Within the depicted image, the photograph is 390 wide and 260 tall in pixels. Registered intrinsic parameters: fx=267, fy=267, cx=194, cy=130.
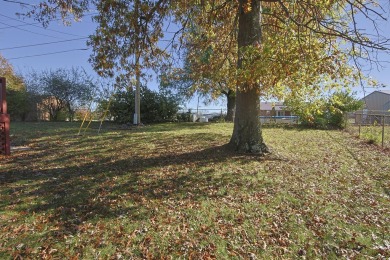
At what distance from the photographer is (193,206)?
13.3ft

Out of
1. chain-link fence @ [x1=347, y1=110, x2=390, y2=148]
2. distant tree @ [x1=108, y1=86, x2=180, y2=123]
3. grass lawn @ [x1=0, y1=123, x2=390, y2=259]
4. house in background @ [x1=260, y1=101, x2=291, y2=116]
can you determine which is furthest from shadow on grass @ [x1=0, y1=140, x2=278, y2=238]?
distant tree @ [x1=108, y1=86, x2=180, y2=123]

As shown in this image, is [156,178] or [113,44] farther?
[113,44]

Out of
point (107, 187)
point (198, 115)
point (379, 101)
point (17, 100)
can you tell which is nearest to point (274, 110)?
point (198, 115)

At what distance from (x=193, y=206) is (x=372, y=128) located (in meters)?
12.4

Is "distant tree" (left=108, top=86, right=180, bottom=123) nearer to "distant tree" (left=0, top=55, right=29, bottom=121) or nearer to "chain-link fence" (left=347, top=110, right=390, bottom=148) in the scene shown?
"distant tree" (left=0, top=55, right=29, bottom=121)

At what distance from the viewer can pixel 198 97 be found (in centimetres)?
2127

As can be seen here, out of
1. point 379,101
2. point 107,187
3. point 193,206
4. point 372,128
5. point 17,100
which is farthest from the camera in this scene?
point 379,101

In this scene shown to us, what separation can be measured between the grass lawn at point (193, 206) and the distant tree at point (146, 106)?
37.1 ft

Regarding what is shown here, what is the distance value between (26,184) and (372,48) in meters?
7.15

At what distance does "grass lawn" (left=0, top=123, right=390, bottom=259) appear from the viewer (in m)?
3.01

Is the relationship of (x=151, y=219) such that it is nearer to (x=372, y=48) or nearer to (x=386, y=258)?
(x=386, y=258)

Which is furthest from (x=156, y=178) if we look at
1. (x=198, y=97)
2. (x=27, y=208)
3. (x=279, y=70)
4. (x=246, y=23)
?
(x=198, y=97)

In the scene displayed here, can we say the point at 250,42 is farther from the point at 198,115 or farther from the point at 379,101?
the point at 379,101

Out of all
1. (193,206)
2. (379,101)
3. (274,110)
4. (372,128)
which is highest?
(379,101)
